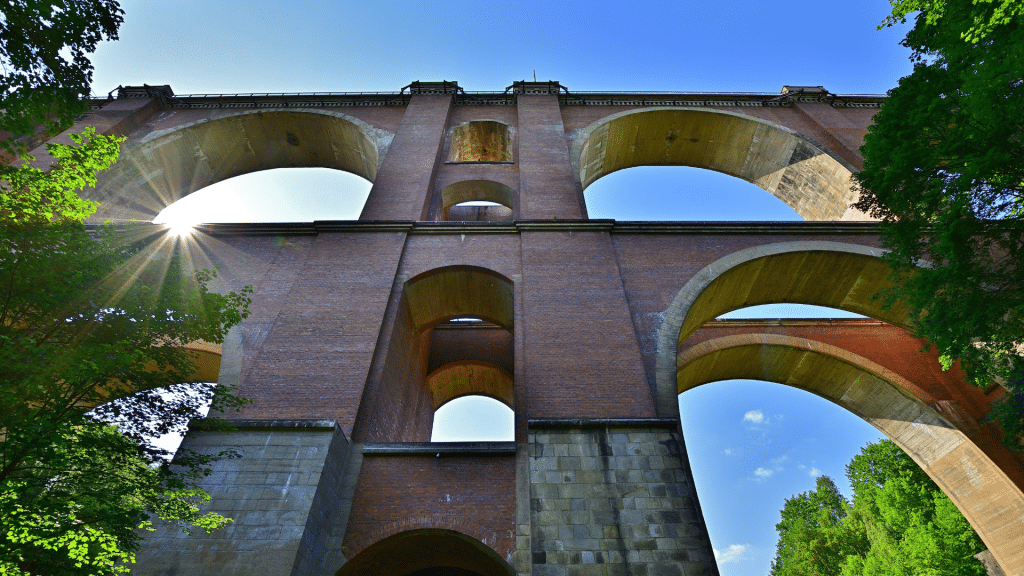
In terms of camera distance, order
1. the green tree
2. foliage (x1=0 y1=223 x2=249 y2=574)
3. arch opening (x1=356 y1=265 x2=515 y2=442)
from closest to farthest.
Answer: foliage (x1=0 y1=223 x2=249 y2=574)
arch opening (x1=356 y1=265 x2=515 y2=442)
the green tree

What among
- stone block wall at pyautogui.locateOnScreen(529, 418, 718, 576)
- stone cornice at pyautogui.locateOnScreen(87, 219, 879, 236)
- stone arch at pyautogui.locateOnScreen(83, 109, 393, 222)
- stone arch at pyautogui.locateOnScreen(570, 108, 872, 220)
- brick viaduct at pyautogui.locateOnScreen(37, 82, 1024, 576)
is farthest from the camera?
stone arch at pyautogui.locateOnScreen(570, 108, 872, 220)

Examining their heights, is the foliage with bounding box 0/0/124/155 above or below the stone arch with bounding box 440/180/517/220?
below

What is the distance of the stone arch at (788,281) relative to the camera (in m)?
12.0

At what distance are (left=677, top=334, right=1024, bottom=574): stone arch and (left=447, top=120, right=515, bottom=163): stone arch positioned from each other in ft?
31.7

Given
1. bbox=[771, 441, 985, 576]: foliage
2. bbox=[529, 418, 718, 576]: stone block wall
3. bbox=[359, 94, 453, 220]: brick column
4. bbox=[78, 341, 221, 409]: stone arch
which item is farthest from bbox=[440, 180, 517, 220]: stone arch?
bbox=[771, 441, 985, 576]: foliage

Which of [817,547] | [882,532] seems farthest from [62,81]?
[817,547]

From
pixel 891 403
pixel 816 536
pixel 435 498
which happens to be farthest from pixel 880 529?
pixel 435 498

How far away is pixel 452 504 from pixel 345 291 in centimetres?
505

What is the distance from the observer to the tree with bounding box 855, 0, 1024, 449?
24.2ft

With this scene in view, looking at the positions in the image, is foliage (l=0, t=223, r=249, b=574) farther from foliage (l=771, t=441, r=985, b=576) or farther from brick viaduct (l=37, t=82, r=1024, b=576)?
foliage (l=771, t=441, r=985, b=576)

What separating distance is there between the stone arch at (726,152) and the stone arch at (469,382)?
7.33m

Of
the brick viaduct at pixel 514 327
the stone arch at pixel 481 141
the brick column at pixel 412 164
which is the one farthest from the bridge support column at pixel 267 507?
the stone arch at pixel 481 141

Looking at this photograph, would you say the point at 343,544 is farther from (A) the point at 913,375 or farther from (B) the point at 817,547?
(B) the point at 817,547

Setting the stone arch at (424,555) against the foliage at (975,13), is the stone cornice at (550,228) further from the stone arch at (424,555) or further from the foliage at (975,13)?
the stone arch at (424,555)
